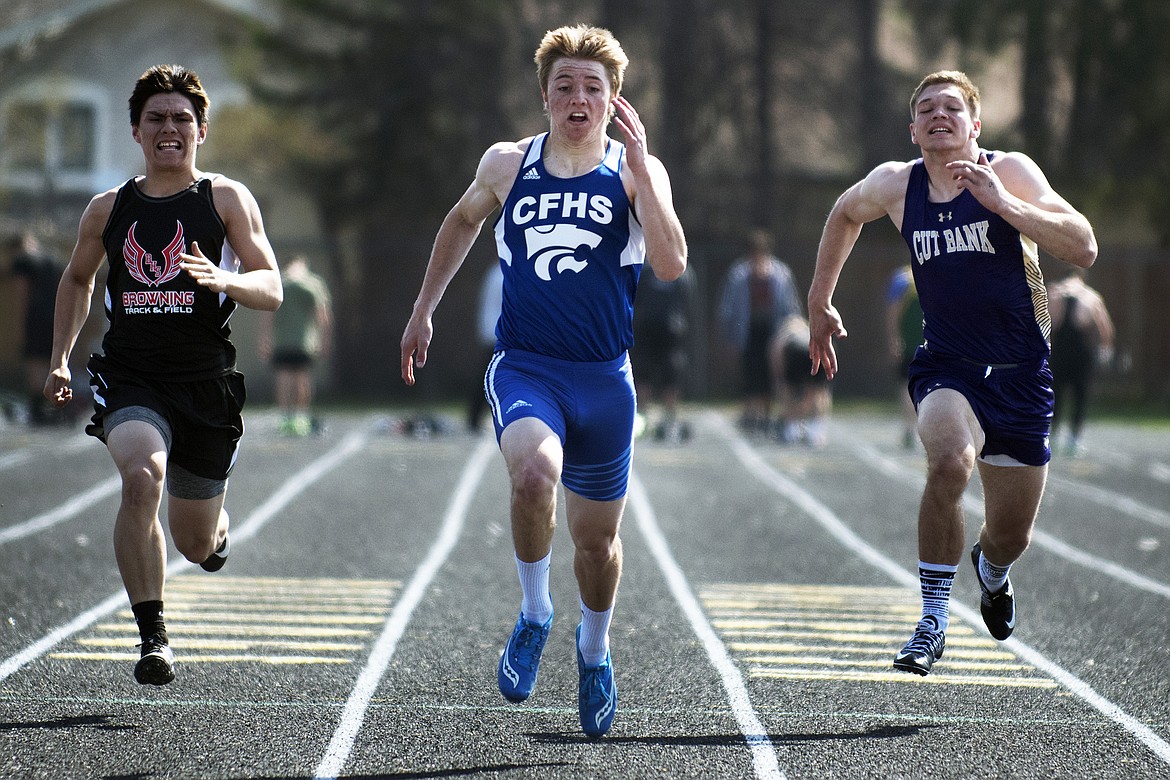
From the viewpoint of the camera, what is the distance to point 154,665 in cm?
499

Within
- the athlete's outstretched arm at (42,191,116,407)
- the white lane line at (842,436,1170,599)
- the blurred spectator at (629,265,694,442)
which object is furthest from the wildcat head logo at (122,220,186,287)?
the blurred spectator at (629,265,694,442)

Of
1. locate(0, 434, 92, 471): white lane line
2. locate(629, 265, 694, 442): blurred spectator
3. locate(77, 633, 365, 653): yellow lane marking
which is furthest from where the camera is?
locate(629, 265, 694, 442): blurred spectator

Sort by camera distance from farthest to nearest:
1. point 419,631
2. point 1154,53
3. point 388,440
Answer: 1. point 1154,53
2. point 388,440
3. point 419,631

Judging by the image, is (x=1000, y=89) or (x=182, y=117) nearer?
(x=182, y=117)

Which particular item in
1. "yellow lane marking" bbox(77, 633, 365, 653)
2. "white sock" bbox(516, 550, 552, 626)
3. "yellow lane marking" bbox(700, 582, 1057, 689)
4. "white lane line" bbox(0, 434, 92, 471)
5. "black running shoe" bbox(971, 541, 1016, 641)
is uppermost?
"white sock" bbox(516, 550, 552, 626)

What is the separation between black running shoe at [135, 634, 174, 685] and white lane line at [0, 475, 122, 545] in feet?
16.2

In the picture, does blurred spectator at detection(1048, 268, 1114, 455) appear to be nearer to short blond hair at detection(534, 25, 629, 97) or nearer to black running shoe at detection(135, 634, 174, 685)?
short blond hair at detection(534, 25, 629, 97)

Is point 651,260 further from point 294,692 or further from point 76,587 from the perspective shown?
point 76,587

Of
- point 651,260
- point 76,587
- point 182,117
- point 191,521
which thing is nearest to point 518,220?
point 651,260

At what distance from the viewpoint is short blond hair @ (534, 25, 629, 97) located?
5.04 meters

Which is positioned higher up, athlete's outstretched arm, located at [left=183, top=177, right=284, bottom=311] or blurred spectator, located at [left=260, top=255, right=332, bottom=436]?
athlete's outstretched arm, located at [left=183, top=177, right=284, bottom=311]

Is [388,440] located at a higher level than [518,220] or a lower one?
lower

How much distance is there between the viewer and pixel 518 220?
5.07 m

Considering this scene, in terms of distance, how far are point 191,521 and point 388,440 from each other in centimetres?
1078
